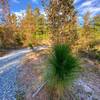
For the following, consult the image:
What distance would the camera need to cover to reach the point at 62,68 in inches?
205

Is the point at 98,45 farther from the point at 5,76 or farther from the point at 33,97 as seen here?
the point at 33,97

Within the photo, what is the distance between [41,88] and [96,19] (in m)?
22.2

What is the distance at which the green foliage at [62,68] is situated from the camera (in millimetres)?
5246

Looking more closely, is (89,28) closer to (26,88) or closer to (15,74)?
(15,74)

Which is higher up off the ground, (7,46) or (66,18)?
(66,18)

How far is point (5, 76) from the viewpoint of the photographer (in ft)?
28.3

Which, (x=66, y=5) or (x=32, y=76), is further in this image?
(x=66, y=5)

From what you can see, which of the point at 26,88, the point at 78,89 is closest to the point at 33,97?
the point at 26,88

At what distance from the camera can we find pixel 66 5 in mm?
11422

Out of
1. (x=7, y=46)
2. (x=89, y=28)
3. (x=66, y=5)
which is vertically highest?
(x=66, y=5)

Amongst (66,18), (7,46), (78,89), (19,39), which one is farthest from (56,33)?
(19,39)

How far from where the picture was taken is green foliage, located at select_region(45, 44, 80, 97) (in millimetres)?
5246

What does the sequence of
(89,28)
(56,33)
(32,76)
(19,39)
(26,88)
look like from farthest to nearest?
(19,39), (89,28), (56,33), (32,76), (26,88)

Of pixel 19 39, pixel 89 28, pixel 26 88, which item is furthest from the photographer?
pixel 19 39
